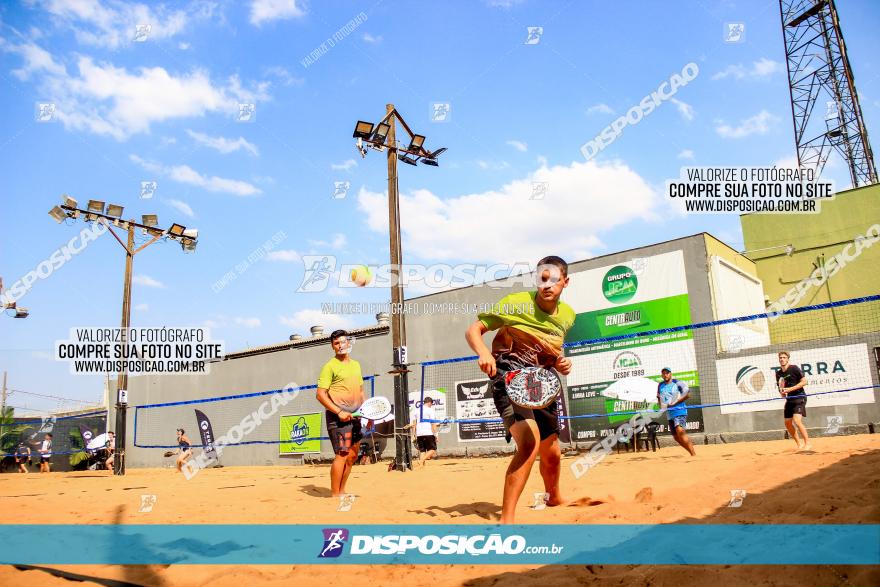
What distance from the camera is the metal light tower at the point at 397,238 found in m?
11.6

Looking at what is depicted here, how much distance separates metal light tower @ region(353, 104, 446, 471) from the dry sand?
10.3 feet

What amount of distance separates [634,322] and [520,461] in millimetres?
15485

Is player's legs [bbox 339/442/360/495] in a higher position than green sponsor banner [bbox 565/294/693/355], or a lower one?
lower

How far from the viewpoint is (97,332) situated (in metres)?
20.9

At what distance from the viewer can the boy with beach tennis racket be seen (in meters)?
4.45

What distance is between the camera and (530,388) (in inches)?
178

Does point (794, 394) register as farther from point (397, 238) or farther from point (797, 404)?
point (397, 238)

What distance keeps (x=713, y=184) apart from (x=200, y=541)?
18459 mm

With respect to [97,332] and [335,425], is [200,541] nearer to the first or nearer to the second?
[335,425]

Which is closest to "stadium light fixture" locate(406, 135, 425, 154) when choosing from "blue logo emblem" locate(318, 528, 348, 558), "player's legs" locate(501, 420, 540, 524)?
"player's legs" locate(501, 420, 540, 524)

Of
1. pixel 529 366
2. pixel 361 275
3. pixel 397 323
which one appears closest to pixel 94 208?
pixel 361 275

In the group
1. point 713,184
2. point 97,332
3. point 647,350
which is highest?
point 713,184

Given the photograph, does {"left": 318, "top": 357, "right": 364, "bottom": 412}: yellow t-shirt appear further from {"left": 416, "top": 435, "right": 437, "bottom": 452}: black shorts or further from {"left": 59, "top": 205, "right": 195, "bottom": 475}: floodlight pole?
{"left": 59, "top": 205, "right": 195, "bottom": 475}: floodlight pole

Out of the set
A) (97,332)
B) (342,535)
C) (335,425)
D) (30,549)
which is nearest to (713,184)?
(335,425)
